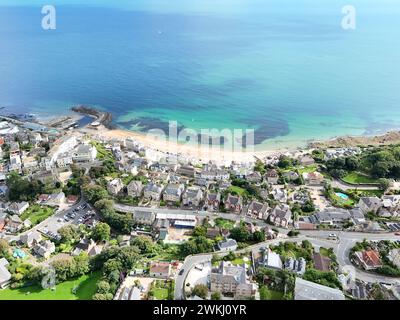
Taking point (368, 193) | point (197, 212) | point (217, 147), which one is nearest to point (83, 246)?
point (197, 212)

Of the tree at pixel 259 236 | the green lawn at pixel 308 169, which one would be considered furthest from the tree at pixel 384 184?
the tree at pixel 259 236

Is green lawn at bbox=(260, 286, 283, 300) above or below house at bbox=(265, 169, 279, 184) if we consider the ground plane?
below

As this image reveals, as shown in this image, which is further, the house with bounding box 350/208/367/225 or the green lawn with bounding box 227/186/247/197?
the green lawn with bounding box 227/186/247/197

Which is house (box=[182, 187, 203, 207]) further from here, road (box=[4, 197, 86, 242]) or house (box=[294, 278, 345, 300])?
house (box=[294, 278, 345, 300])

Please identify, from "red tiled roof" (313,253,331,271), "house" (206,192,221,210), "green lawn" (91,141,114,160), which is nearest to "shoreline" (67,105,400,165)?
"green lawn" (91,141,114,160)

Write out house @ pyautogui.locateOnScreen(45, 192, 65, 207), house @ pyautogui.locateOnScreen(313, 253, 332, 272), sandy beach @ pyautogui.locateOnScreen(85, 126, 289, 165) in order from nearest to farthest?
house @ pyautogui.locateOnScreen(313, 253, 332, 272) < house @ pyautogui.locateOnScreen(45, 192, 65, 207) < sandy beach @ pyautogui.locateOnScreen(85, 126, 289, 165)

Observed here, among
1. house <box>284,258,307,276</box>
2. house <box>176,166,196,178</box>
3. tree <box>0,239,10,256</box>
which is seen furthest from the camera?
house <box>176,166,196,178</box>

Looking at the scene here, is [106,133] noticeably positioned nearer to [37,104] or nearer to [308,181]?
[37,104]
